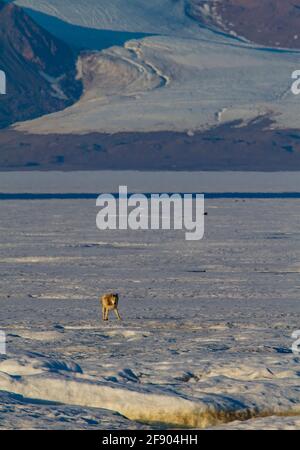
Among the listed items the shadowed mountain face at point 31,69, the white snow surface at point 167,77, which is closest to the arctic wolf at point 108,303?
the white snow surface at point 167,77

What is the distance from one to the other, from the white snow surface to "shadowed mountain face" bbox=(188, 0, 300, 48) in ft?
21.1

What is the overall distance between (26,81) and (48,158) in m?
19.3

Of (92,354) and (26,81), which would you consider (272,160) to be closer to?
(26,81)

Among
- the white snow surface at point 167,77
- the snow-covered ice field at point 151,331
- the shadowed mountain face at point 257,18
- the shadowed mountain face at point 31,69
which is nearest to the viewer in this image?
the snow-covered ice field at point 151,331

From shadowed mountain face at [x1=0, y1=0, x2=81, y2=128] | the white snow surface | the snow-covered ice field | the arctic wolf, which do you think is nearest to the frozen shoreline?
the snow-covered ice field

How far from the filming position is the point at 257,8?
425ft

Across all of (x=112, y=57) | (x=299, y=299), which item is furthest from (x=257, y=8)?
(x=299, y=299)

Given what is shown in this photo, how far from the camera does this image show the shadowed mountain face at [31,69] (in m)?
112

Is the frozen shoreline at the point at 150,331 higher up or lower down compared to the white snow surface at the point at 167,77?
lower down

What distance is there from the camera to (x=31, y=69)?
4611 inches

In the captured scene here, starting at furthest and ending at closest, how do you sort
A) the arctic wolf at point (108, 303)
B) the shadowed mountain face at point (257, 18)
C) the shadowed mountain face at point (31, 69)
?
the shadowed mountain face at point (257, 18) < the shadowed mountain face at point (31, 69) < the arctic wolf at point (108, 303)

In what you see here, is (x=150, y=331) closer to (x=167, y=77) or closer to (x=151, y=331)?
(x=151, y=331)

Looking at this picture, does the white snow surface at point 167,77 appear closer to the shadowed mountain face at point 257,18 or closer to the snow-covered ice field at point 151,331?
the shadowed mountain face at point 257,18

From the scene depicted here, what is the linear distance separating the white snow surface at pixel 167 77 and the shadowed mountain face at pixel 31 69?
186cm
